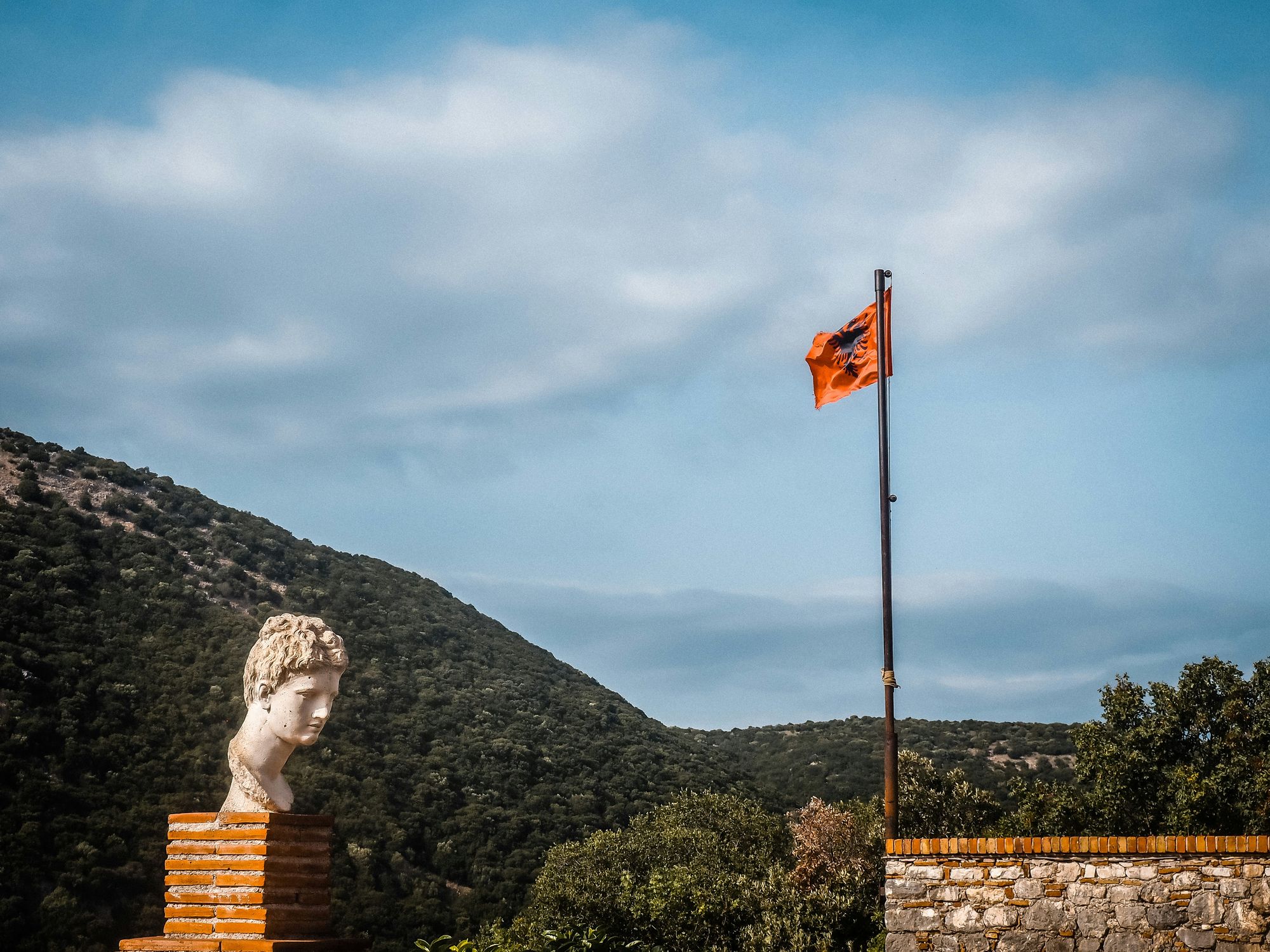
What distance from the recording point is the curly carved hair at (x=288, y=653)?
7.32 metres

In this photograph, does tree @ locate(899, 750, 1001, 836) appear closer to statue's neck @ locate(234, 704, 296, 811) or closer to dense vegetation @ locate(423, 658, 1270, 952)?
dense vegetation @ locate(423, 658, 1270, 952)

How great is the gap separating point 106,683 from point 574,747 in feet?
47.5

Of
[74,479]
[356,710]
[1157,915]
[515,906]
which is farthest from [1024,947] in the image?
[74,479]

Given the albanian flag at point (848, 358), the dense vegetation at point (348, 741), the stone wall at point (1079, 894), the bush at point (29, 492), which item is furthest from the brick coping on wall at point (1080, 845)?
the bush at point (29, 492)

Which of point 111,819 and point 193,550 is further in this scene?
point 193,550

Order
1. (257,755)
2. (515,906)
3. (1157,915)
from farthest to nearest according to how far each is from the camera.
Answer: (515,906)
(1157,915)
(257,755)

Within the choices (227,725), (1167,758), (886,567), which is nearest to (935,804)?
(1167,758)

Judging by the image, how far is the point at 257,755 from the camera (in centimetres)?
729

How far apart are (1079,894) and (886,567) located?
11.6ft

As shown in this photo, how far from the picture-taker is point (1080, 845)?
1005cm

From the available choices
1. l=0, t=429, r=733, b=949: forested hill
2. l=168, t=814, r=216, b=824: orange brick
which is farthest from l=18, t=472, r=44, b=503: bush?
l=168, t=814, r=216, b=824: orange brick

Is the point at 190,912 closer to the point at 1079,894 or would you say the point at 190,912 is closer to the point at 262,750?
the point at 262,750

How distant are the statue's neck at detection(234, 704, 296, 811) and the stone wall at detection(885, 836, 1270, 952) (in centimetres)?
559

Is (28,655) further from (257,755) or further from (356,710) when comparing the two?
(257,755)
